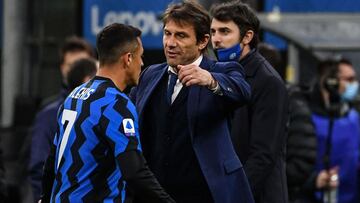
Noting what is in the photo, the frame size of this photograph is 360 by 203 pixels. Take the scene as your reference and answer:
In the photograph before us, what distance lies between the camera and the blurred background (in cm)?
1077

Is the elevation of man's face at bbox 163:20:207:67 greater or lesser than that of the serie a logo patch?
greater

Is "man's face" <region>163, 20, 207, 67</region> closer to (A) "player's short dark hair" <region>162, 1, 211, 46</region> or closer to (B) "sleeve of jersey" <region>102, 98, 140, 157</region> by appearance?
(A) "player's short dark hair" <region>162, 1, 211, 46</region>

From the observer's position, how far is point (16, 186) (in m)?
10.4

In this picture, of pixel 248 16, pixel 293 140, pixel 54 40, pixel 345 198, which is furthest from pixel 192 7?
pixel 54 40

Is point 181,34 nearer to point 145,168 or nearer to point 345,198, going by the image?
point 145,168

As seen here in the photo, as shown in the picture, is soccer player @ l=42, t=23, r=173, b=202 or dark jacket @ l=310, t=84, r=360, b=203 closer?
soccer player @ l=42, t=23, r=173, b=202

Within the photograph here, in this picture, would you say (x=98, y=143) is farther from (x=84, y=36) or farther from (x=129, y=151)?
(x=84, y=36)

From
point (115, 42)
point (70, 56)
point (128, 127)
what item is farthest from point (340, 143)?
point (128, 127)

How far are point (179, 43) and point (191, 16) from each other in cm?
14

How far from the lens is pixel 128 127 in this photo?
5.82m

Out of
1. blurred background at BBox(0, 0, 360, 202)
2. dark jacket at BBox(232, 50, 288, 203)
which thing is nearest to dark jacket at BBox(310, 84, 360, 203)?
blurred background at BBox(0, 0, 360, 202)

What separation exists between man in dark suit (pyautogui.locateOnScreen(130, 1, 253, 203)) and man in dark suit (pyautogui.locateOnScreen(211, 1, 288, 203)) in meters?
0.41

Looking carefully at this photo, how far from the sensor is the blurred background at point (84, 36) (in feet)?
35.3

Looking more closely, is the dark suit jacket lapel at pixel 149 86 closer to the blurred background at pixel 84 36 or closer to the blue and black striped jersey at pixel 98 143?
the blue and black striped jersey at pixel 98 143
